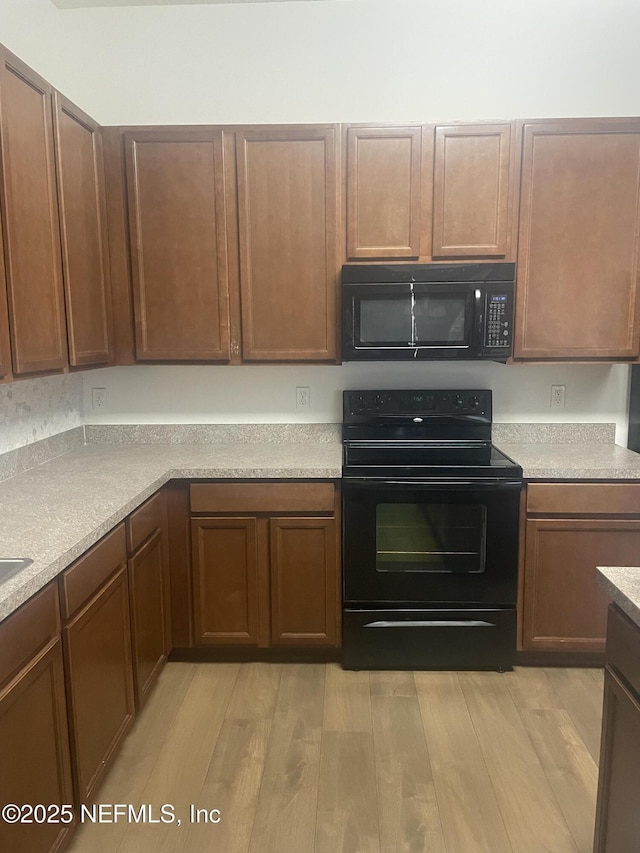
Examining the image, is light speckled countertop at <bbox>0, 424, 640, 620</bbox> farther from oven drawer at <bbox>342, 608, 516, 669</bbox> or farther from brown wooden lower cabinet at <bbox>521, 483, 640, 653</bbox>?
oven drawer at <bbox>342, 608, 516, 669</bbox>

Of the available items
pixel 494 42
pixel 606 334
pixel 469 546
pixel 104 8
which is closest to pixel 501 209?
pixel 606 334

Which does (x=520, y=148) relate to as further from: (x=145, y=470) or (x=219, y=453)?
(x=145, y=470)

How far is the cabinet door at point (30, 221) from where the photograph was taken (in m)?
1.89

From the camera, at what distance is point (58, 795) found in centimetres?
162

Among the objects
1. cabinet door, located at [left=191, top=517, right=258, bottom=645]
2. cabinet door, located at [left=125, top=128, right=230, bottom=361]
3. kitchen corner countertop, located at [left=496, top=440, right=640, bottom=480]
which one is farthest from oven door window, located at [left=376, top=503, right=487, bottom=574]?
cabinet door, located at [left=125, top=128, right=230, bottom=361]

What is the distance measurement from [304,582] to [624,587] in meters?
1.50

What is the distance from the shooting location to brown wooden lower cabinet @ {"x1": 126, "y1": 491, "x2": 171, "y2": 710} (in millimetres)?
2197

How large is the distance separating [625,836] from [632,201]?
2.29 m

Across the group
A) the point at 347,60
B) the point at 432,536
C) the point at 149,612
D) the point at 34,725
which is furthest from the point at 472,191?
the point at 34,725

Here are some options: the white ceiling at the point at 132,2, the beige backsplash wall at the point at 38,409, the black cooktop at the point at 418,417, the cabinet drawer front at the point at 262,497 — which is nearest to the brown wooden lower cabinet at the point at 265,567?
the cabinet drawer front at the point at 262,497

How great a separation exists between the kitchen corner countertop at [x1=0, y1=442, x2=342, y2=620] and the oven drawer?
0.65 metres

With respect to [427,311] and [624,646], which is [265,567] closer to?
[427,311]

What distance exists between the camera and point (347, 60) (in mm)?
2885

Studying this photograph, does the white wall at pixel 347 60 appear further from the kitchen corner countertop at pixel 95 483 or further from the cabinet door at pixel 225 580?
the cabinet door at pixel 225 580
